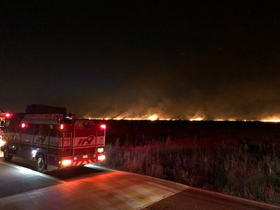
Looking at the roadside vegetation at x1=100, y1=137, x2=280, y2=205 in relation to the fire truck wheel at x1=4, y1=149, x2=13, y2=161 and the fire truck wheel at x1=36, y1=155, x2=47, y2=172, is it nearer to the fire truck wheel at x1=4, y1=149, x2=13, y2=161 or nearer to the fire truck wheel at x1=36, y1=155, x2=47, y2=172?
the fire truck wheel at x1=36, y1=155, x2=47, y2=172

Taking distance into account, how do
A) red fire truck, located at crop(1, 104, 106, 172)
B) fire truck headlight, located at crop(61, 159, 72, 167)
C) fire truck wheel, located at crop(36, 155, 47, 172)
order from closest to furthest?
fire truck headlight, located at crop(61, 159, 72, 167) → red fire truck, located at crop(1, 104, 106, 172) → fire truck wheel, located at crop(36, 155, 47, 172)

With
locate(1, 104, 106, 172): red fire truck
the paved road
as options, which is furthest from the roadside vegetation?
locate(1, 104, 106, 172): red fire truck

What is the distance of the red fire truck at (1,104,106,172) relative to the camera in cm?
873

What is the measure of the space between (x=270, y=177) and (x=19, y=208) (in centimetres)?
727

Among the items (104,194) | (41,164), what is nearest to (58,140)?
(41,164)

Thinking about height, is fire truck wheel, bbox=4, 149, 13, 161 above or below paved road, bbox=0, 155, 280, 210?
above

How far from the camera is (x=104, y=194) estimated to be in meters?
6.26

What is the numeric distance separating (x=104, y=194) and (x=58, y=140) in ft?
11.1

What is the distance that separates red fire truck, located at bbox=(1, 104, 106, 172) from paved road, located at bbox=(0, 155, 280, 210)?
31.9 inches

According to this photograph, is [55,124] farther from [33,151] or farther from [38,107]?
[38,107]

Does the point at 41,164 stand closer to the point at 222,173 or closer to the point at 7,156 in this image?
the point at 7,156

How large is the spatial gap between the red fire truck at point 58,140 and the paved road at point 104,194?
809mm

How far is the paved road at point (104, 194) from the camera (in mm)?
5555

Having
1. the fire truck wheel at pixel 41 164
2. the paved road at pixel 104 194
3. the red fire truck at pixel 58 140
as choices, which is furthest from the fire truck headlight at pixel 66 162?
the fire truck wheel at pixel 41 164
